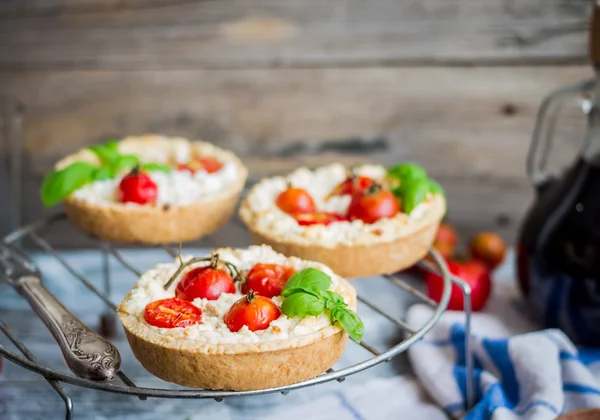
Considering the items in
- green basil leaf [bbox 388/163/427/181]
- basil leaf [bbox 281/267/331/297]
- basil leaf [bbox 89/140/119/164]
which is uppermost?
basil leaf [bbox 89/140/119/164]

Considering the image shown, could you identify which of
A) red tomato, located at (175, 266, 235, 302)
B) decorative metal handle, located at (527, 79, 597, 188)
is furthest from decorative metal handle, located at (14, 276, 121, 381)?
decorative metal handle, located at (527, 79, 597, 188)

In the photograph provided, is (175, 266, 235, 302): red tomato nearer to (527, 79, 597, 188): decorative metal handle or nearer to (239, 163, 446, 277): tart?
(239, 163, 446, 277): tart

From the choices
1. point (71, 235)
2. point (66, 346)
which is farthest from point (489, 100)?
point (66, 346)

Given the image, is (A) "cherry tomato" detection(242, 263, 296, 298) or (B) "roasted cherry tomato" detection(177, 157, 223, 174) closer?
(A) "cherry tomato" detection(242, 263, 296, 298)

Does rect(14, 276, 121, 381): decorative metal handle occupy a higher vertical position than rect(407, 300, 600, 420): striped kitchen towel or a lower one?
higher

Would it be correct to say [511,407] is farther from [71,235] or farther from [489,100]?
[71,235]

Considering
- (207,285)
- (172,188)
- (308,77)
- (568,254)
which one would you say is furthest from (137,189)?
(568,254)

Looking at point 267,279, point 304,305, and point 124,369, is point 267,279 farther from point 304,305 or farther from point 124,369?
point 124,369
